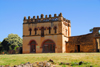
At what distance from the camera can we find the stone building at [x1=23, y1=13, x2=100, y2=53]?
1535 inches

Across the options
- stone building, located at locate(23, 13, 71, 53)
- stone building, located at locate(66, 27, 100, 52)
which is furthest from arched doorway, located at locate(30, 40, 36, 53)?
stone building, located at locate(66, 27, 100, 52)

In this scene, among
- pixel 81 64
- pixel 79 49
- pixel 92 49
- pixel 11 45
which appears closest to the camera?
pixel 81 64

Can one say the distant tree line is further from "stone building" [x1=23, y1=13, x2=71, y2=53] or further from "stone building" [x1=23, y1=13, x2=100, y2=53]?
"stone building" [x1=23, y1=13, x2=100, y2=53]

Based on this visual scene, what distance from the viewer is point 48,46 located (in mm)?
40844

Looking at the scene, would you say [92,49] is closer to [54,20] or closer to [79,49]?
[79,49]

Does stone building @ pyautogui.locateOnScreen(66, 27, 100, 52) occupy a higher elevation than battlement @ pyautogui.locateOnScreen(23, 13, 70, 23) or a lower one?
lower

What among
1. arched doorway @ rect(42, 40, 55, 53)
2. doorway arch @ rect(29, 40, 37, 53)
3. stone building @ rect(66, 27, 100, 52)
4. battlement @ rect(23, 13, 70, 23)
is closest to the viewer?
stone building @ rect(66, 27, 100, 52)

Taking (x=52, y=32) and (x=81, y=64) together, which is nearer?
(x=81, y=64)

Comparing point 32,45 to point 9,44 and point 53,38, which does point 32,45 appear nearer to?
point 53,38

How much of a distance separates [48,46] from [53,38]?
2.37 metres

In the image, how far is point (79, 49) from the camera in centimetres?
4097

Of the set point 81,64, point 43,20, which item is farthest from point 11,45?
point 81,64

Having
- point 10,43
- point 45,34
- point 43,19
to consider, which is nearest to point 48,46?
point 45,34

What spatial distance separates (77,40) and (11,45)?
37.6 meters
